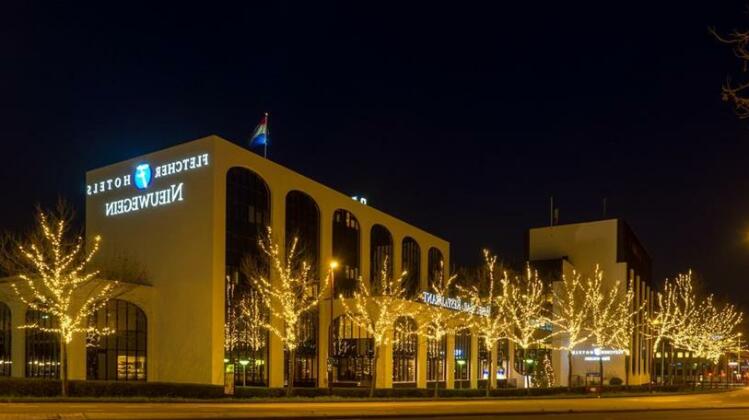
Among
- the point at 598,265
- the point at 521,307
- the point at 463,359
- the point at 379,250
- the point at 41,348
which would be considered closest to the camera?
the point at 41,348

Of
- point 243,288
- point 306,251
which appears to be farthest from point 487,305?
point 243,288

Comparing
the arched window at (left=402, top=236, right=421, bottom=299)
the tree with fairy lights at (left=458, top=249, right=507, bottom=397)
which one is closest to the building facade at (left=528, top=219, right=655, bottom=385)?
the arched window at (left=402, top=236, right=421, bottom=299)

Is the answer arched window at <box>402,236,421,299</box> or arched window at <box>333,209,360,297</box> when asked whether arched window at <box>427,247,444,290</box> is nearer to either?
arched window at <box>402,236,421,299</box>

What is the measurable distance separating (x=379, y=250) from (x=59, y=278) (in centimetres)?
3131

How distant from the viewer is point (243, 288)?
161 feet

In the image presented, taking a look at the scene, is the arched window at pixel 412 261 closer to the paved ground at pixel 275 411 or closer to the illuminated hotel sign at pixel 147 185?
the illuminated hotel sign at pixel 147 185

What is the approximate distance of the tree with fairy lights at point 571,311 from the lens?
63.6 m

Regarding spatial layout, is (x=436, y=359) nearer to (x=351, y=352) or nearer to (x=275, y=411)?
(x=351, y=352)

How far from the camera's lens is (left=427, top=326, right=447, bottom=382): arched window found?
64375 millimetres

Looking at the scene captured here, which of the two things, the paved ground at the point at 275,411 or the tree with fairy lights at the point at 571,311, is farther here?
the tree with fairy lights at the point at 571,311

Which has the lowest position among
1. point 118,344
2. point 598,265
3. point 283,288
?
point 118,344

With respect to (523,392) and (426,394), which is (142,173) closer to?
(426,394)

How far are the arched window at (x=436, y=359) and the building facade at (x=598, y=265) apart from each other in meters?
18.1

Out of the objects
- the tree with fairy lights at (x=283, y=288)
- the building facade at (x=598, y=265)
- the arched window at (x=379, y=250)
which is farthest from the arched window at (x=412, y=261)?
the building facade at (x=598, y=265)
